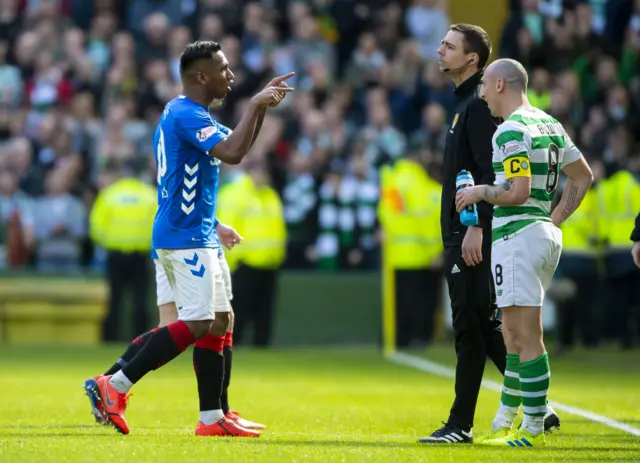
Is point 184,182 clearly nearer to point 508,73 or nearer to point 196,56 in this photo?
point 196,56

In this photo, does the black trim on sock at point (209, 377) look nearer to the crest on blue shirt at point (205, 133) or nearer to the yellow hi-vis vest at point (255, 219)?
the crest on blue shirt at point (205, 133)

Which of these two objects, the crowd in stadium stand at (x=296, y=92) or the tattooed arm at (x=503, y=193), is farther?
the crowd in stadium stand at (x=296, y=92)

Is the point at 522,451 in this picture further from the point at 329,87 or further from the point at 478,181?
the point at 329,87

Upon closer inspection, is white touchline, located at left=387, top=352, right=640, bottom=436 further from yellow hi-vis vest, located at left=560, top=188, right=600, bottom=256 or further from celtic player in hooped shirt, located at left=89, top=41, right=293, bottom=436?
yellow hi-vis vest, located at left=560, top=188, right=600, bottom=256

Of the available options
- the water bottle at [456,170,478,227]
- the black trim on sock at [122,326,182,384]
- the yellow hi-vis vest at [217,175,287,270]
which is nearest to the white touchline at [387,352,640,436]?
the water bottle at [456,170,478,227]

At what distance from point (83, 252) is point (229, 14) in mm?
4438

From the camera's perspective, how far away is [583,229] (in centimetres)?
1841

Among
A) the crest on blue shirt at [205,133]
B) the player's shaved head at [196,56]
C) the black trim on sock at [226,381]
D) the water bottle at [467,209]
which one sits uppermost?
the player's shaved head at [196,56]

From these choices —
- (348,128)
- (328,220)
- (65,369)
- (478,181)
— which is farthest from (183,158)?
(348,128)

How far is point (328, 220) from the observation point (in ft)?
62.5

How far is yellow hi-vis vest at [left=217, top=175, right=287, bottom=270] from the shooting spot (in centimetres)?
1816

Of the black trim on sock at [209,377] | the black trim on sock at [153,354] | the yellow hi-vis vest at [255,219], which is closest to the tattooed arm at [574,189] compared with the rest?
the black trim on sock at [209,377]

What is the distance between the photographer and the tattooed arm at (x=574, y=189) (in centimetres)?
790

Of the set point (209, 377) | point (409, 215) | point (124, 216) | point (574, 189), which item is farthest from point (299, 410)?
point (124, 216)
